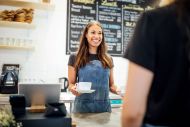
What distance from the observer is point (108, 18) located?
4.30m

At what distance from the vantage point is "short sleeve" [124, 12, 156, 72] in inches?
32.0

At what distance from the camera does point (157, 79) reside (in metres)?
0.83

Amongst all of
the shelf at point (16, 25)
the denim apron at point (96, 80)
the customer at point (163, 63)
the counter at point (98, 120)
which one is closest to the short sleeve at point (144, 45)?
the customer at point (163, 63)

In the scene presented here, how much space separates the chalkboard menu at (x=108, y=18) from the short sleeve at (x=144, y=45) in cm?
326

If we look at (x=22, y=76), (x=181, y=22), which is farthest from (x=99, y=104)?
(x=181, y=22)

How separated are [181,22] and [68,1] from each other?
11.1ft

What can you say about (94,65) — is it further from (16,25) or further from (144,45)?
(144,45)

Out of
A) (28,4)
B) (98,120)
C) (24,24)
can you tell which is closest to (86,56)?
(98,120)

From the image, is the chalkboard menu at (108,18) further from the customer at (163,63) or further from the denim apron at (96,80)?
the customer at (163,63)

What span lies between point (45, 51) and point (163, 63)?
129 inches

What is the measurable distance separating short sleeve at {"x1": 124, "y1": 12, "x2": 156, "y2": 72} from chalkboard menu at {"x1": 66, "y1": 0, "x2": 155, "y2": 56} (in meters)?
3.26

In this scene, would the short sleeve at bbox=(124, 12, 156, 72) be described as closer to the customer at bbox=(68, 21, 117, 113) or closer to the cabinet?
the customer at bbox=(68, 21, 117, 113)

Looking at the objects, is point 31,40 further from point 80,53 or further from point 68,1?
point 80,53

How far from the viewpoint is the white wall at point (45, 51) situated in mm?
3875
